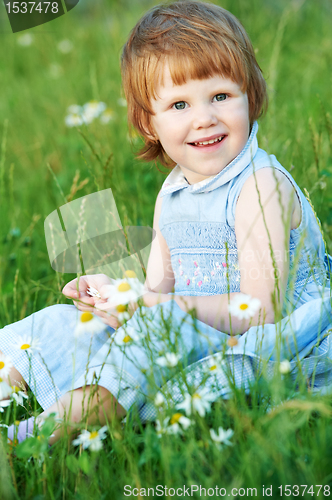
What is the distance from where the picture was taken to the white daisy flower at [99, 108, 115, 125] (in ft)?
9.80

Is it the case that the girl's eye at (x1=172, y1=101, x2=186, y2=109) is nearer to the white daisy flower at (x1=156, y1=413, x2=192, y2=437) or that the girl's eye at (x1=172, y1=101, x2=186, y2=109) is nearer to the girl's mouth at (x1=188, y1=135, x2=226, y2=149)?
the girl's mouth at (x1=188, y1=135, x2=226, y2=149)

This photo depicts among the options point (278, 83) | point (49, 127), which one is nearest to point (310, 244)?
→ point (278, 83)

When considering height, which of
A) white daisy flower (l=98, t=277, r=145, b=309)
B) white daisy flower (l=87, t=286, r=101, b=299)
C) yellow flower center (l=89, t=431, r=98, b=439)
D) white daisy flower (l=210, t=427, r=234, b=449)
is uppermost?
white daisy flower (l=98, t=277, r=145, b=309)

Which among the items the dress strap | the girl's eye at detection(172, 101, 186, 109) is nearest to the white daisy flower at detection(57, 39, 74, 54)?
the girl's eye at detection(172, 101, 186, 109)

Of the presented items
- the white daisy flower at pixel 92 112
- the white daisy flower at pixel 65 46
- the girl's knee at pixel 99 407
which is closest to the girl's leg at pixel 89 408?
the girl's knee at pixel 99 407

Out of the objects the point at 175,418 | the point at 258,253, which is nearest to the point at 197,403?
the point at 175,418

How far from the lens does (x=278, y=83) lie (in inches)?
133

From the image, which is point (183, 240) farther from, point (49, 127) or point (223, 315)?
point (49, 127)

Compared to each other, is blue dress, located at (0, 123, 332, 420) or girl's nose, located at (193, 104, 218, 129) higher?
girl's nose, located at (193, 104, 218, 129)

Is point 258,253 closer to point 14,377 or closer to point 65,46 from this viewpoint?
point 14,377

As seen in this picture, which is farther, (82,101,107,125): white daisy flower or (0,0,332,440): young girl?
→ (82,101,107,125): white daisy flower

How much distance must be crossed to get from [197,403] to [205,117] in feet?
2.49

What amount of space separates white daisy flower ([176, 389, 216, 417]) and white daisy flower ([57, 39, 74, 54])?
438cm

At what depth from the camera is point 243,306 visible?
114cm
